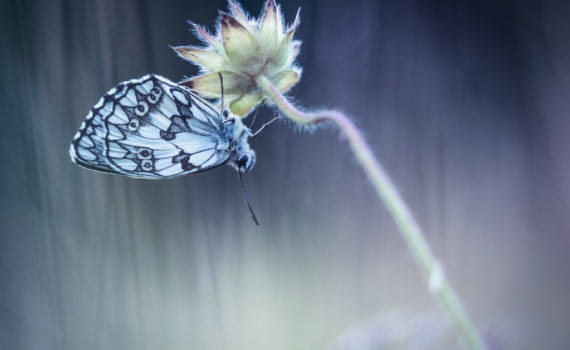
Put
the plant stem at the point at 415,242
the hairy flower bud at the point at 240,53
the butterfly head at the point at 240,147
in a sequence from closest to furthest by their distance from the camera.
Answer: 1. the plant stem at the point at 415,242
2. the hairy flower bud at the point at 240,53
3. the butterfly head at the point at 240,147

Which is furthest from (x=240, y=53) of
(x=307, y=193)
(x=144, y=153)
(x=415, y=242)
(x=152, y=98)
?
(x=307, y=193)

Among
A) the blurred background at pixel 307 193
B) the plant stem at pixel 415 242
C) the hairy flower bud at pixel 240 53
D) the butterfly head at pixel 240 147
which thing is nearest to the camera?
the plant stem at pixel 415 242

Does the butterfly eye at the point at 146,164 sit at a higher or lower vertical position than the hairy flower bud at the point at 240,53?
lower

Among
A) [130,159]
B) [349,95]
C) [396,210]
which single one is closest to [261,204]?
[349,95]

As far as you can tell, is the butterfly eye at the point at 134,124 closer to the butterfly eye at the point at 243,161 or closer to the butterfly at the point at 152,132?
the butterfly at the point at 152,132

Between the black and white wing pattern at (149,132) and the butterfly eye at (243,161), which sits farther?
the butterfly eye at (243,161)

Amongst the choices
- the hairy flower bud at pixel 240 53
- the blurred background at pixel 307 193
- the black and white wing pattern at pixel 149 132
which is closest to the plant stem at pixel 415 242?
the hairy flower bud at pixel 240 53

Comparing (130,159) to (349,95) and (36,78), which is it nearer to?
(36,78)
